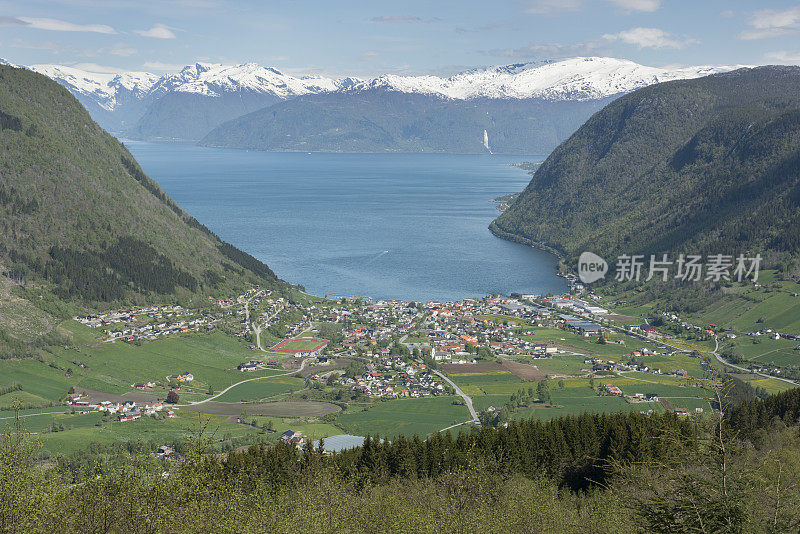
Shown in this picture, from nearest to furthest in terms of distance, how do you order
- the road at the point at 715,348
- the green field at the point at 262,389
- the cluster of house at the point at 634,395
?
the cluster of house at the point at 634,395 → the green field at the point at 262,389 → the road at the point at 715,348

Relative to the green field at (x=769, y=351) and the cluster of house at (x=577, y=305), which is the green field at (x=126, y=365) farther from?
the green field at (x=769, y=351)

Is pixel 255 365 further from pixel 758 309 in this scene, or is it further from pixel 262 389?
pixel 758 309

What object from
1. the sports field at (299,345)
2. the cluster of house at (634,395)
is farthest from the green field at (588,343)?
the sports field at (299,345)

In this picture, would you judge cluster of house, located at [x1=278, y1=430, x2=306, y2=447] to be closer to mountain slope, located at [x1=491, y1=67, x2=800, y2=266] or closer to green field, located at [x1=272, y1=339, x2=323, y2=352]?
green field, located at [x1=272, y1=339, x2=323, y2=352]

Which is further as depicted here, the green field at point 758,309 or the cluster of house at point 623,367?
the green field at point 758,309

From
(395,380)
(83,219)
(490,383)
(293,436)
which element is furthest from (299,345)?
(83,219)

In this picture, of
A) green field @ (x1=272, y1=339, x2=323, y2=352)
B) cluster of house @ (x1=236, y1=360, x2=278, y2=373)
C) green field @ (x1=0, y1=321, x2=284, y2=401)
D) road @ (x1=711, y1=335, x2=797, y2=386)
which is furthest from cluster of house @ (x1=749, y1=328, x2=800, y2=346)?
green field @ (x1=0, y1=321, x2=284, y2=401)

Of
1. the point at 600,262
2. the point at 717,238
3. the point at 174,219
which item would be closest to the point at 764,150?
the point at 717,238
